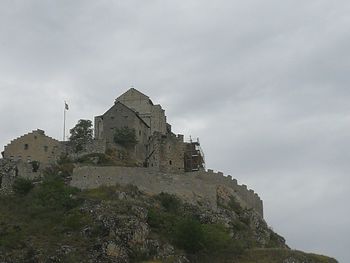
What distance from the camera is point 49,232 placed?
73000 millimetres

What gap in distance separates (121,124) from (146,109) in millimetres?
7548

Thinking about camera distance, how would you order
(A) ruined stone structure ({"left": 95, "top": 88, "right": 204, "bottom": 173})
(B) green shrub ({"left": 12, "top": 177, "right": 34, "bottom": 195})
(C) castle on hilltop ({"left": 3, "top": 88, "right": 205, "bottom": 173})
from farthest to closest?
(A) ruined stone structure ({"left": 95, "top": 88, "right": 204, "bottom": 173}), (C) castle on hilltop ({"left": 3, "top": 88, "right": 205, "bottom": 173}), (B) green shrub ({"left": 12, "top": 177, "right": 34, "bottom": 195})

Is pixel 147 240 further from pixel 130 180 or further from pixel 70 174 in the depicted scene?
pixel 70 174

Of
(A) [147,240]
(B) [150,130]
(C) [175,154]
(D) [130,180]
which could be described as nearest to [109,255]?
(A) [147,240]

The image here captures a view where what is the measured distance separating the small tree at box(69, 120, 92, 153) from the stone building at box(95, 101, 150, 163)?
1584 millimetres

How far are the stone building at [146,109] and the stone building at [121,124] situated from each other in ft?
9.49

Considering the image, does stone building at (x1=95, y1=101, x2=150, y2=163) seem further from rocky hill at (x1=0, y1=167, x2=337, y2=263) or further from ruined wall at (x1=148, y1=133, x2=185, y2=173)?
rocky hill at (x1=0, y1=167, x2=337, y2=263)

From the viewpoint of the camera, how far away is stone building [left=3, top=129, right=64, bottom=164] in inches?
3610

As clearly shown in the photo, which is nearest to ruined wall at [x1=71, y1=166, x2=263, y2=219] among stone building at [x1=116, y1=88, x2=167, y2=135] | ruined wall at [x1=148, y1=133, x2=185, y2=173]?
ruined wall at [x1=148, y1=133, x2=185, y2=173]

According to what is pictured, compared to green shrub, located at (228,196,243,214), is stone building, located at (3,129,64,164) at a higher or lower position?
higher

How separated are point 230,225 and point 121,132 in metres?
20.7

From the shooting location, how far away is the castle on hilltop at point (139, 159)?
82.9 m

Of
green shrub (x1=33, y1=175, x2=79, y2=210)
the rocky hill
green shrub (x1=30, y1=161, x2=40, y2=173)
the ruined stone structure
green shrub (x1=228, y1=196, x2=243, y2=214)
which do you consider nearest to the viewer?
the rocky hill

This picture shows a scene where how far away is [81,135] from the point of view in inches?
3807
